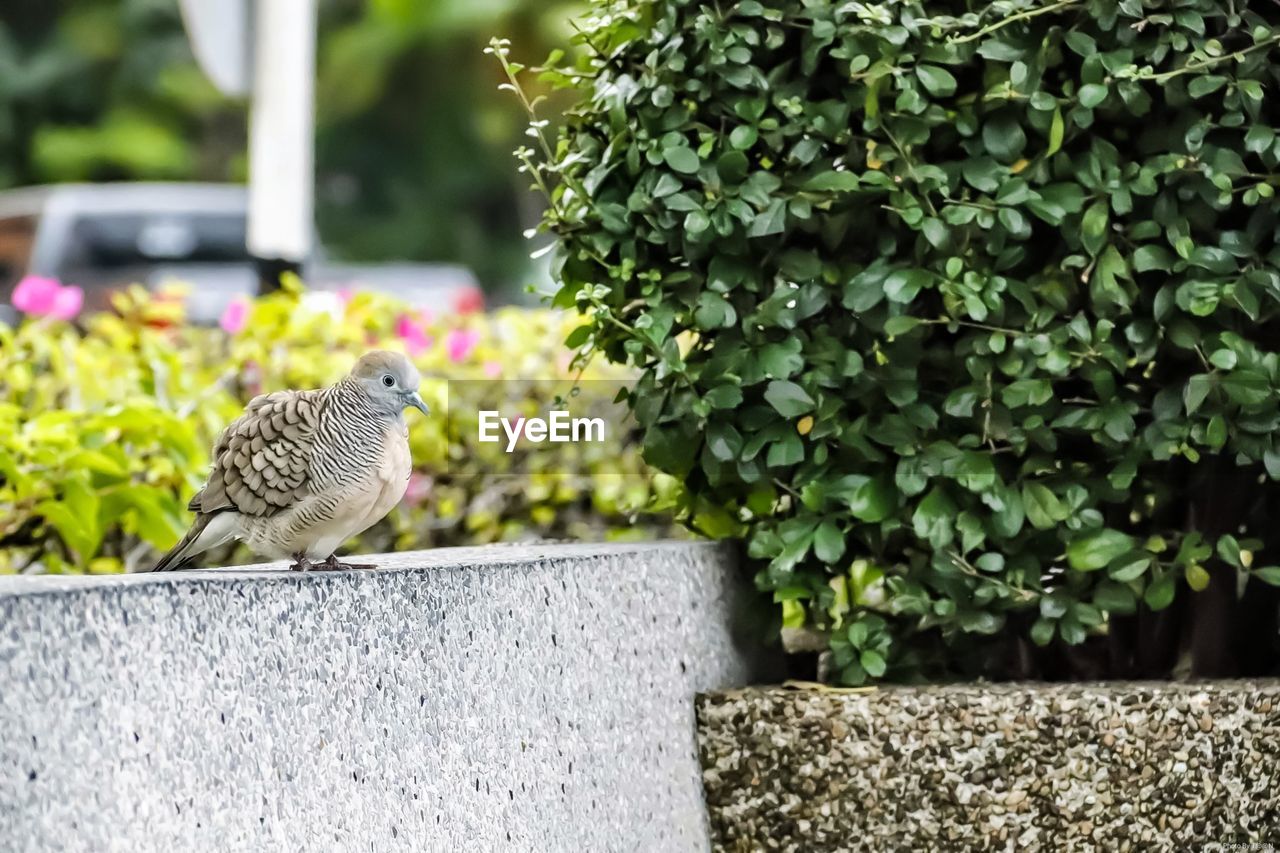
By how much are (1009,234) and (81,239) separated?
38.1 feet

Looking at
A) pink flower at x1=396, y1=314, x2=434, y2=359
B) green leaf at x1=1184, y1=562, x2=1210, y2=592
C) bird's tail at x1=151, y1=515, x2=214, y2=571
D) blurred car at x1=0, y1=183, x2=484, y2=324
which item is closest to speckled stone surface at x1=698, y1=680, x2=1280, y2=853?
green leaf at x1=1184, y1=562, x2=1210, y2=592

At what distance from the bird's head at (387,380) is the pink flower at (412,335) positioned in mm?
2317

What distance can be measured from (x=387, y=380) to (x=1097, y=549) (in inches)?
56.8

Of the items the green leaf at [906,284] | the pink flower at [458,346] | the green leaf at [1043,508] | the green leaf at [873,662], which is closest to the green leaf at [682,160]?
the green leaf at [906,284]

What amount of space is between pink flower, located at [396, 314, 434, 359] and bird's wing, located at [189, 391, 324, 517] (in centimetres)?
225

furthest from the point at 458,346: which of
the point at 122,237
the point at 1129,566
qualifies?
the point at 122,237

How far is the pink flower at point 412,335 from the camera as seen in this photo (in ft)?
15.5

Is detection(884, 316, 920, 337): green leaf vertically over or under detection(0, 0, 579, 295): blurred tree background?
under

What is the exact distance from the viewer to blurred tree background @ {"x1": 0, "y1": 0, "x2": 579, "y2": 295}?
22.6 metres

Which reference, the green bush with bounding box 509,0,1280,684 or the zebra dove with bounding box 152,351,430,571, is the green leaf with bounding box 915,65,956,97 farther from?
the zebra dove with bounding box 152,351,430,571

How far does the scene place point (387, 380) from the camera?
2.37 meters

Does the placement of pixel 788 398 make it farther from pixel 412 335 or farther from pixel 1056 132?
pixel 412 335

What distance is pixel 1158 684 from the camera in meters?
3.04

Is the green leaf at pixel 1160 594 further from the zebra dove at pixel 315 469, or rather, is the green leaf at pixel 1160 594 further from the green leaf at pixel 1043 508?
the zebra dove at pixel 315 469
